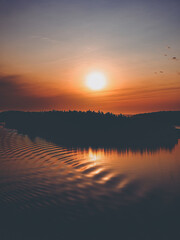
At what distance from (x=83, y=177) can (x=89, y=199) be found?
221 centimetres

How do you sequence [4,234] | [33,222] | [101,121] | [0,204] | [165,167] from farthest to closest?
[101,121] → [165,167] → [0,204] → [33,222] → [4,234]

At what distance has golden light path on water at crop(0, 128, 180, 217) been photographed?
706cm

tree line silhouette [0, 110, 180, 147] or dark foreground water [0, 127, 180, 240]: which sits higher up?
tree line silhouette [0, 110, 180, 147]

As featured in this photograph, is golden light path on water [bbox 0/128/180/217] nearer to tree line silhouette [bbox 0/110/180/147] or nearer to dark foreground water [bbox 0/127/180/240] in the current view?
dark foreground water [bbox 0/127/180/240]

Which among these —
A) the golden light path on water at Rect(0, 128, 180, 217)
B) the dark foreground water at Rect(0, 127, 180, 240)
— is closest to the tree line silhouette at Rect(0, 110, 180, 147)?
the golden light path on water at Rect(0, 128, 180, 217)

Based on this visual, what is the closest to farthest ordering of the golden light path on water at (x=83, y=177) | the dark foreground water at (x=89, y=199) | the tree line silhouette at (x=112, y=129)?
the dark foreground water at (x=89, y=199)
the golden light path on water at (x=83, y=177)
the tree line silhouette at (x=112, y=129)

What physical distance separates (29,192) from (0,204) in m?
1.15

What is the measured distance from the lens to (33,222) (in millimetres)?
5602

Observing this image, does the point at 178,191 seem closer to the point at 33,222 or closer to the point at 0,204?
the point at 33,222

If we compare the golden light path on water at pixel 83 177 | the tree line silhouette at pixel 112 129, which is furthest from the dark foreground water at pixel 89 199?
the tree line silhouette at pixel 112 129

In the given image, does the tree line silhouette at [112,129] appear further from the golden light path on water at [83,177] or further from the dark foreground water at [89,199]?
→ the dark foreground water at [89,199]

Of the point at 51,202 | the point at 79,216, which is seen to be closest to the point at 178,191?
the point at 79,216

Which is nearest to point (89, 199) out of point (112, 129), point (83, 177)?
point (83, 177)

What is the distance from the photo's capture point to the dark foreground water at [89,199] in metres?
5.28
